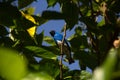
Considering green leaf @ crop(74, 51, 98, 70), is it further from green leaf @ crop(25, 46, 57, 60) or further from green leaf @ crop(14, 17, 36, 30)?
green leaf @ crop(14, 17, 36, 30)

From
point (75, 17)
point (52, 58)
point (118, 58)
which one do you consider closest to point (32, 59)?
point (52, 58)

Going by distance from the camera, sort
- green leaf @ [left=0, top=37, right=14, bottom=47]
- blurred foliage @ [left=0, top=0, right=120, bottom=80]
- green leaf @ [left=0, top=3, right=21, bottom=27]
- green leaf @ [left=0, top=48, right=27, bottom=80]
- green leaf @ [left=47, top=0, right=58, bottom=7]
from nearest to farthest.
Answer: green leaf @ [left=0, top=48, right=27, bottom=80]
blurred foliage @ [left=0, top=0, right=120, bottom=80]
green leaf @ [left=0, top=3, right=21, bottom=27]
green leaf @ [left=0, top=37, right=14, bottom=47]
green leaf @ [left=47, top=0, right=58, bottom=7]

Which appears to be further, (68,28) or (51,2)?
(51,2)

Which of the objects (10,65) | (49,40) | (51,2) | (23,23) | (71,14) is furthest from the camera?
(49,40)

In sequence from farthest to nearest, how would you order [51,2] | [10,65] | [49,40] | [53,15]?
[49,40]
[51,2]
[53,15]
[10,65]

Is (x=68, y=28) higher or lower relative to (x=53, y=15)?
lower

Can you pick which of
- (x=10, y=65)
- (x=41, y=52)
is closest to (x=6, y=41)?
(x=41, y=52)

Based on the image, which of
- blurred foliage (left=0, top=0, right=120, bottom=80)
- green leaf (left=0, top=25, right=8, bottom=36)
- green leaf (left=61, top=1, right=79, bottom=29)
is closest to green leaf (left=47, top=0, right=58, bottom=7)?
blurred foliage (left=0, top=0, right=120, bottom=80)

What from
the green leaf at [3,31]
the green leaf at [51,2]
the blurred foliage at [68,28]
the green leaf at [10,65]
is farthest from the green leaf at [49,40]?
the green leaf at [10,65]

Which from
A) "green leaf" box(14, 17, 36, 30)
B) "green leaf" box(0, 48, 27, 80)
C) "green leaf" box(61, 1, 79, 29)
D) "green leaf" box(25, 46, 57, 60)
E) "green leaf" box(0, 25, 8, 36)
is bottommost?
"green leaf" box(25, 46, 57, 60)

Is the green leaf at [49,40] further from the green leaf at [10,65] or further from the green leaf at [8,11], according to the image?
the green leaf at [10,65]

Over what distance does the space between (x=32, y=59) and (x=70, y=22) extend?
1.17ft

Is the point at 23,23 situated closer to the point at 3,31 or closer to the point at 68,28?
the point at 3,31

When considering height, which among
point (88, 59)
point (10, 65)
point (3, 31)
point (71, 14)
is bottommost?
point (88, 59)
